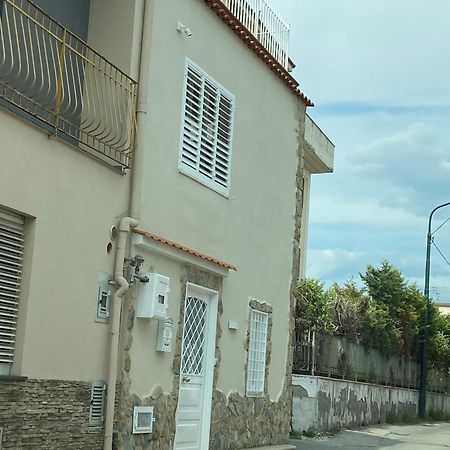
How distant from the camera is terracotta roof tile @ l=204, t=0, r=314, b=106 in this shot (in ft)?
37.8

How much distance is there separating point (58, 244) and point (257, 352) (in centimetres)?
548

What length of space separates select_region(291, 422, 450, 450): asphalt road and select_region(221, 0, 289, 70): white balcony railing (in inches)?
283

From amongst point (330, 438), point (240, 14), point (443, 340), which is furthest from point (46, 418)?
point (443, 340)

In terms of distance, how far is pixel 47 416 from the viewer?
8086mm

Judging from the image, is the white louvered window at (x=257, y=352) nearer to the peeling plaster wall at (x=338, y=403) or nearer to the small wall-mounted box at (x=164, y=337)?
the small wall-mounted box at (x=164, y=337)

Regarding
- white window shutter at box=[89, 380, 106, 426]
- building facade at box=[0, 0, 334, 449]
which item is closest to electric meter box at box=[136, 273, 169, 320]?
building facade at box=[0, 0, 334, 449]

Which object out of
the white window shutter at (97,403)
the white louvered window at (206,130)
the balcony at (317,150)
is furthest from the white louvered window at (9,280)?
the balcony at (317,150)

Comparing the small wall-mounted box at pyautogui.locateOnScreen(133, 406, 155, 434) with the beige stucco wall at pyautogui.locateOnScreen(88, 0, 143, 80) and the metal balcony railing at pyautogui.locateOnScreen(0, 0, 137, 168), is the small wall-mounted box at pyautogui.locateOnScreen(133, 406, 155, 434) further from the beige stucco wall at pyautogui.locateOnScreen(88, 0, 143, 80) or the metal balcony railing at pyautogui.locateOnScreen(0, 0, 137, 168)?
the beige stucco wall at pyautogui.locateOnScreen(88, 0, 143, 80)

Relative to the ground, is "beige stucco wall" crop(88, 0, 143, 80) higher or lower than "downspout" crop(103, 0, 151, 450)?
higher

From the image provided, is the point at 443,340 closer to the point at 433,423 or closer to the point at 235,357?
the point at 433,423

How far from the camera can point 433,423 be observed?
2545 centimetres

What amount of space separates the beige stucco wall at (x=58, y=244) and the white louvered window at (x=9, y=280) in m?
0.07

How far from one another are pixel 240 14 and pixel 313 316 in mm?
8216

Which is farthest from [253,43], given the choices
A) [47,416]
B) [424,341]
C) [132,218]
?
[424,341]
